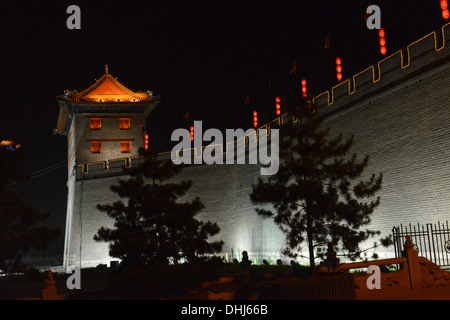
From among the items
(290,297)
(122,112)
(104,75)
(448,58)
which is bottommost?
(290,297)

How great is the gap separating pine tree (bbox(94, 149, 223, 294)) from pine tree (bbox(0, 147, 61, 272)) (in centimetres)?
116

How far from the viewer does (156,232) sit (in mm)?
10602

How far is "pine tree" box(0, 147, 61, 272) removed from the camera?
9.76 meters

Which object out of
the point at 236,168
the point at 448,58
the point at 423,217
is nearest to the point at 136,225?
the point at 423,217

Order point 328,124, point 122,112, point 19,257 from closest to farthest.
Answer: point 19,257 < point 328,124 < point 122,112

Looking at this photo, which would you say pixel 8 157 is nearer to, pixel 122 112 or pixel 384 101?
pixel 384 101

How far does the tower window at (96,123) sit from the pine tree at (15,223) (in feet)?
59.6

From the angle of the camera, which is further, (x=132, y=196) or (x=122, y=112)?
(x=122, y=112)

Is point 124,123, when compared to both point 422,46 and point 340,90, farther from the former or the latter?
point 422,46

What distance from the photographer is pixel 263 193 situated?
10062mm

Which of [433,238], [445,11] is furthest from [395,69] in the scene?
[433,238]

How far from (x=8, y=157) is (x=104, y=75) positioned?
64.5 ft

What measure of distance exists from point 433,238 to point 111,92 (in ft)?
72.2

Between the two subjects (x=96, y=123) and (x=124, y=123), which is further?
(x=124, y=123)
